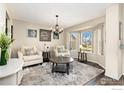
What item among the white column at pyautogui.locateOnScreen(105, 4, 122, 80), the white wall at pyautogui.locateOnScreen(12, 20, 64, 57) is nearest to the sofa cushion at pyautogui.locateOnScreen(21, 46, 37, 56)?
the white wall at pyautogui.locateOnScreen(12, 20, 64, 57)

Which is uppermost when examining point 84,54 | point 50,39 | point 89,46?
point 50,39

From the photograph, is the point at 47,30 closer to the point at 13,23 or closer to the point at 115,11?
the point at 13,23

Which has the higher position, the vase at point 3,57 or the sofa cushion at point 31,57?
the vase at point 3,57

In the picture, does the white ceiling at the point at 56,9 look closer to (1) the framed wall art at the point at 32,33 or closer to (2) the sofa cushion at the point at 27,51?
(1) the framed wall art at the point at 32,33

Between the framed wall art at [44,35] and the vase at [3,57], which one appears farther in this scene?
the framed wall art at [44,35]

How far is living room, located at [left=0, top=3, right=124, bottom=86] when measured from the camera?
8.96ft

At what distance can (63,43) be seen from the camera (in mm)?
7137

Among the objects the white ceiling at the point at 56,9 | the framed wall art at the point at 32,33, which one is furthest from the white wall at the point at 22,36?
the white ceiling at the point at 56,9

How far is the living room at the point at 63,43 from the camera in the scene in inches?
108

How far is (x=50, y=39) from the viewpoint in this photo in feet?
20.4

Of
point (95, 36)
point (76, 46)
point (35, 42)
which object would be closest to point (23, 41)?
point (35, 42)

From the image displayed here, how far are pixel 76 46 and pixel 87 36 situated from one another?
1063 mm

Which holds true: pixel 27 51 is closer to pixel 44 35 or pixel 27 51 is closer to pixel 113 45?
pixel 44 35

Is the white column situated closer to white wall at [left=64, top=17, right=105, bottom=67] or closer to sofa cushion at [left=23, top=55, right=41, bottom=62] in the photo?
white wall at [left=64, top=17, right=105, bottom=67]
